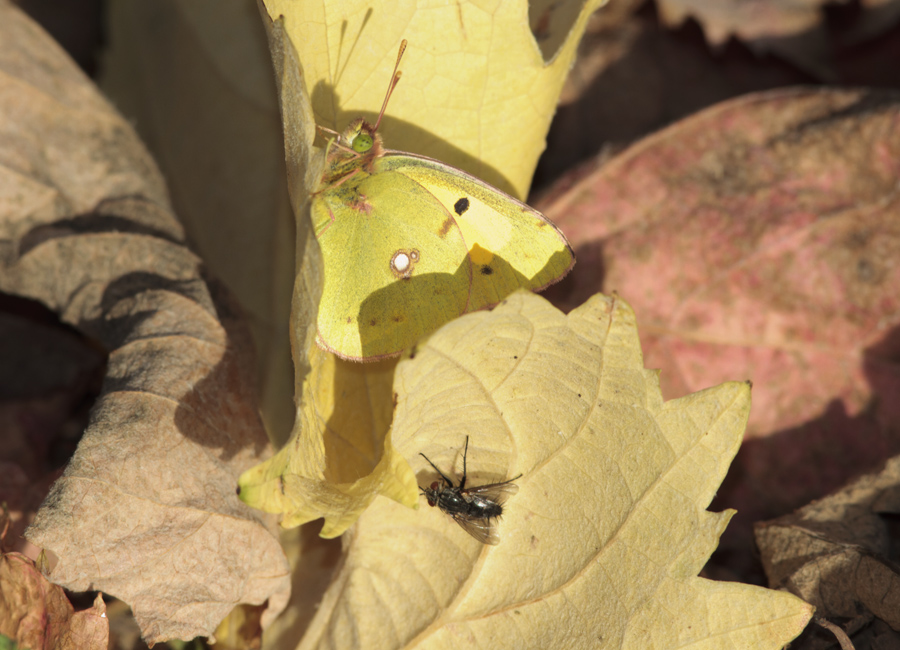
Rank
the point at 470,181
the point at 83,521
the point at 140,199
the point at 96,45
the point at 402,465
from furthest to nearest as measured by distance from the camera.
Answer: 1. the point at 96,45
2. the point at 140,199
3. the point at 470,181
4. the point at 83,521
5. the point at 402,465

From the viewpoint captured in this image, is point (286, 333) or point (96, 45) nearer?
point (286, 333)

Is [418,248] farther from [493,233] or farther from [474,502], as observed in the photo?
[474,502]

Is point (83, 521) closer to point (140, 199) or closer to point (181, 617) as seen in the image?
point (181, 617)

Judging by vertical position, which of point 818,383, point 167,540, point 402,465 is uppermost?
point 402,465

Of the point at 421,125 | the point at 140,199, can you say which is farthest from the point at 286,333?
the point at 421,125

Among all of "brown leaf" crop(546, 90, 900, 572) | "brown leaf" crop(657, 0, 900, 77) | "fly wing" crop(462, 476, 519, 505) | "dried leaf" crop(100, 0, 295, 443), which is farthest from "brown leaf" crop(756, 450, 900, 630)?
"brown leaf" crop(657, 0, 900, 77)

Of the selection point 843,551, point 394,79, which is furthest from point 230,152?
point 843,551

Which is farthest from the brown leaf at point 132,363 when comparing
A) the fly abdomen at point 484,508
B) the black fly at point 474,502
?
the fly abdomen at point 484,508
